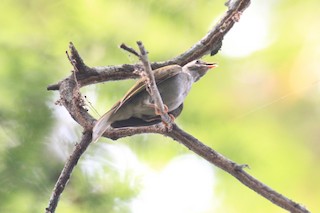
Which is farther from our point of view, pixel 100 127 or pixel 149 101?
pixel 149 101

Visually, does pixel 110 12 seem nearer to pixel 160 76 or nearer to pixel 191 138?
pixel 160 76

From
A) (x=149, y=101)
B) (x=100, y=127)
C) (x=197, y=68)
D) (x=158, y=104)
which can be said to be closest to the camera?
(x=158, y=104)

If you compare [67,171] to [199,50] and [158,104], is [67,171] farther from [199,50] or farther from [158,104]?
[199,50]

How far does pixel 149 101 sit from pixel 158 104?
0.83 feet

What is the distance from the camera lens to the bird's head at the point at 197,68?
2.08m

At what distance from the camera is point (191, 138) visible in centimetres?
179

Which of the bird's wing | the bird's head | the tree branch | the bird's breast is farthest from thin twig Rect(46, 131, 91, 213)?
the bird's head

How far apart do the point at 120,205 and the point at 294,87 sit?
727 mm

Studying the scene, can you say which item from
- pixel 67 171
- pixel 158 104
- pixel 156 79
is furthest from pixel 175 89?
pixel 67 171

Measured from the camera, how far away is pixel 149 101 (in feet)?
6.36

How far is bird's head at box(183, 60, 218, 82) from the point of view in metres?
2.08

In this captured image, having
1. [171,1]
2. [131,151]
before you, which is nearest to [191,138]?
[131,151]

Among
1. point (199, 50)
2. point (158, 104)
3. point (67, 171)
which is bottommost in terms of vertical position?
point (67, 171)

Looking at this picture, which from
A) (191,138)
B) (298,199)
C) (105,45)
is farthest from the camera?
(105,45)
